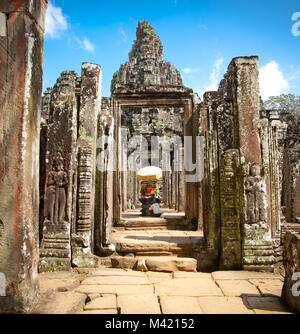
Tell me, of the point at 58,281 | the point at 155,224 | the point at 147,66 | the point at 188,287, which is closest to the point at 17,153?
the point at 58,281

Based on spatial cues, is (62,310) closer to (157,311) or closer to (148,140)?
(157,311)

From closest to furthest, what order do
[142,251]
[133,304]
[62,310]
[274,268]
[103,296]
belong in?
[62,310] → [133,304] → [103,296] → [274,268] → [142,251]

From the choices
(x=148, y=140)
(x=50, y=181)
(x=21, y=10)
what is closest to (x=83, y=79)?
(x=50, y=181)

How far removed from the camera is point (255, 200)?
15.3 feet

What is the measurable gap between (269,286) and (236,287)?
0.46 metres

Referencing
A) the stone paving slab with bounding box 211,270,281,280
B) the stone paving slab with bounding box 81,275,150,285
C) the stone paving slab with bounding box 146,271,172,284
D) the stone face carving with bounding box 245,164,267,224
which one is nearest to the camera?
the stone paving slab with bounding box 81,275,150,285

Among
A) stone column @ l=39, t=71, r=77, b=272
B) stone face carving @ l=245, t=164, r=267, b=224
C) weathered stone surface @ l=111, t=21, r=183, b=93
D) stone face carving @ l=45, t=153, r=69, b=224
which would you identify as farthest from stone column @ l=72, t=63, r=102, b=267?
weathered stone surface @ l=111, t=21, r=183, b=93

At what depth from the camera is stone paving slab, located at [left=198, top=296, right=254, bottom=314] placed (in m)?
2.96

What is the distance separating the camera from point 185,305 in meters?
3.11

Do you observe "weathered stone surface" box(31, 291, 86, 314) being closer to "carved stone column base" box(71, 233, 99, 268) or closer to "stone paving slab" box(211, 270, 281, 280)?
"carved stone column base" box(71, 233, 99, 268)

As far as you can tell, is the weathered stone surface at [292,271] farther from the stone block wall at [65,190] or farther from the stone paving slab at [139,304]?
the stone block wall at [65,190]

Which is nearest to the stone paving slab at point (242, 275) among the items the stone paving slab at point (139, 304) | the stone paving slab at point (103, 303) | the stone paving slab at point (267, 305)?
the stone paving slab at point (267, 305)

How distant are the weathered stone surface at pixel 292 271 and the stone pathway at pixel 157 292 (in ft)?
0.37

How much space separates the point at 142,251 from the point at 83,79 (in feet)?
11.6
